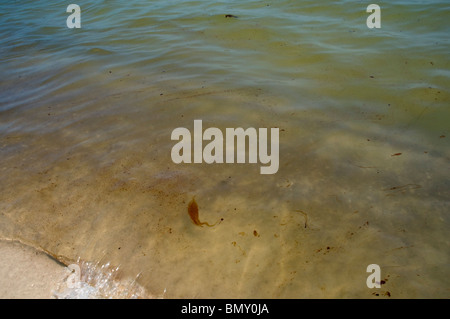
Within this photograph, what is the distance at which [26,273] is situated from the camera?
198 centimetres

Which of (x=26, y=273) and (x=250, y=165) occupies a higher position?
(x=250, y=165)

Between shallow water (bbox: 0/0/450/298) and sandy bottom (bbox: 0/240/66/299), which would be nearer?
sandy bottom (bbox: 0/240/66/299)

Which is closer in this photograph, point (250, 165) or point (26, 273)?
point (26, 273)

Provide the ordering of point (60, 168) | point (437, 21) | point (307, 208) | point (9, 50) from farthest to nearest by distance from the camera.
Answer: point (9, 50) → point (437, 21) → point (60, 168) → point (307, 208)

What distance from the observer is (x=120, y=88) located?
4.21 metres

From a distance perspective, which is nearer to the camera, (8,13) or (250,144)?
(250,144)

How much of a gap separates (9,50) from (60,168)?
4.92 meters

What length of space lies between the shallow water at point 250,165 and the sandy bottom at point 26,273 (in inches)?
3.4

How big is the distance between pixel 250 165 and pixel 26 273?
1799 mm

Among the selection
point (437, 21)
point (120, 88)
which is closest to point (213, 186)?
point (120, 88)

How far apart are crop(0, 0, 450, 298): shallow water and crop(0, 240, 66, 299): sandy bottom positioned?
0.09 metres

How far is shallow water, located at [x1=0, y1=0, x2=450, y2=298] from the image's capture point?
6.63ft
